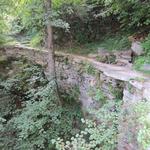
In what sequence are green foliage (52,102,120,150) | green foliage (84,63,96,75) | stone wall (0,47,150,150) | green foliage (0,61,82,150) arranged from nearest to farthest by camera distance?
green foliage (52,102,120,150)
stone wall (0,47,150,150)
green foliage (84,63,96,75)
green foliage (0,61,82,150)

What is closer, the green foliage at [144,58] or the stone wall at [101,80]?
the stone wall at [101,80]

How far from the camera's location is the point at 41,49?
9156 mm

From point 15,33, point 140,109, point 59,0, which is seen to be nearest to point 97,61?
point 59,0

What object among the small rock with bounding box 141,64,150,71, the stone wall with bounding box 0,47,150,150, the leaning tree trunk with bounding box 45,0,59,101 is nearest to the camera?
the stone wall with bounding box 0,47,150,150

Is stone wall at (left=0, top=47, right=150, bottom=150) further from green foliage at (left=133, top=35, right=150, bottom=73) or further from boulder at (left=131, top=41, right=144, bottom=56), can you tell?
boulder at (left=131, top=41, right=144, bottom=56)

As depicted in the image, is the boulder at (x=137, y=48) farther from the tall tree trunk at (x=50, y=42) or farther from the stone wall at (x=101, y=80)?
the tall tree trunk at (x=50, y=42)

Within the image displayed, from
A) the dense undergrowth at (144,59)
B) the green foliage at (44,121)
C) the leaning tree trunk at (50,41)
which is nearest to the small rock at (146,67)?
the dense undergrowth at (144,59)

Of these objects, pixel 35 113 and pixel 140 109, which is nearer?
pixel 140 109

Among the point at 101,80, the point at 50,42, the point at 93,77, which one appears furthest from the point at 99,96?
the point at 50,42

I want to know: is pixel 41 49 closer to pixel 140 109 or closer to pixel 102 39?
pixel 102 39

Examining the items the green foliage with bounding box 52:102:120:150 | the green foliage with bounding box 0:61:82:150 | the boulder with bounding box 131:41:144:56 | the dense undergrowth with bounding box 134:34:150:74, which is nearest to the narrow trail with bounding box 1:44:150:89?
the dense undergrowth with bounding box 134:34:150:74

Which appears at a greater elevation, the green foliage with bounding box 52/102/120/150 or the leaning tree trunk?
the leaning tree trunk

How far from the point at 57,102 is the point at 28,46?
3.48 m

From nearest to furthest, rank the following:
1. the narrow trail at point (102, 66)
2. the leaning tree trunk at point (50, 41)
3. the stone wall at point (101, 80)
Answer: the stone wall at point (101, 80)
the narrow trail at point (102, 66)
the leaning tree trunk at point (50, 41)
